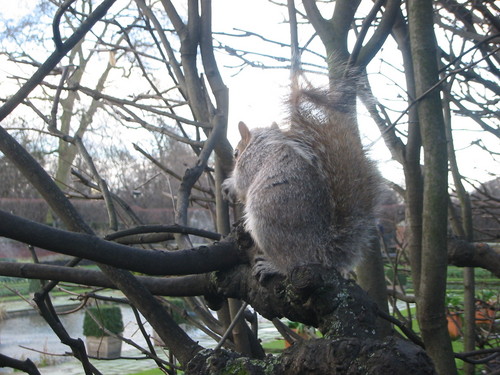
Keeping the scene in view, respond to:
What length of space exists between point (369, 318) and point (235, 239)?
0.28 m

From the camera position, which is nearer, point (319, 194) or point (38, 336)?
point (319, 194)

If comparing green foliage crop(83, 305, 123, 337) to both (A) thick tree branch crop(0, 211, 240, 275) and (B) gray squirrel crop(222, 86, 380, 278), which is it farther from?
(A) thick tree branch crop(0, 211, 240, 275)

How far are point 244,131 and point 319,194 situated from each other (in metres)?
0.64

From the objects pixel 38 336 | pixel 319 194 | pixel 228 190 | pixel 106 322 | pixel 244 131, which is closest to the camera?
pixel 319 194

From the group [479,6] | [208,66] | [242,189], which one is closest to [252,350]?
[242,189]

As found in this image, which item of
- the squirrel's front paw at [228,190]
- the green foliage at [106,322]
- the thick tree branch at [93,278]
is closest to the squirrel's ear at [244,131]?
the squirrel's front paw at [228,190]

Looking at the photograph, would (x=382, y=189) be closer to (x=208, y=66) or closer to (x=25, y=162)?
(x=208, y=66)

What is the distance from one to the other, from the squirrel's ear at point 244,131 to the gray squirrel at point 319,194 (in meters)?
0.53

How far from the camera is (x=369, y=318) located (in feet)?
1.96

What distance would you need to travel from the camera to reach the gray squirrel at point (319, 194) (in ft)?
→ 3.87

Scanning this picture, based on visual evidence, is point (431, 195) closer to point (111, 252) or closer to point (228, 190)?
point (228, 190)

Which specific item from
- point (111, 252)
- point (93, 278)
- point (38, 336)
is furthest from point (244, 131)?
point (38, 336)

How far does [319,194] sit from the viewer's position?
4.02ft

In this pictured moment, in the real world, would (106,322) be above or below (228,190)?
below
